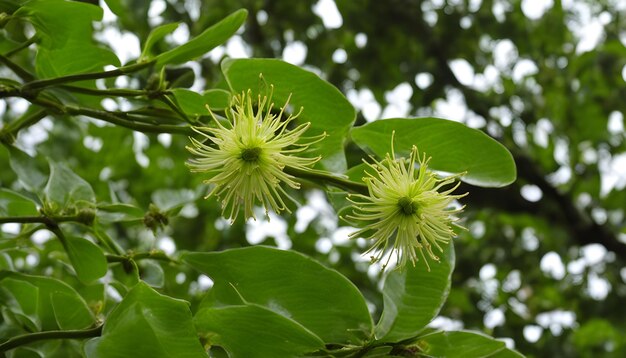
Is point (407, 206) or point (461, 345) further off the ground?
point (407, 206)

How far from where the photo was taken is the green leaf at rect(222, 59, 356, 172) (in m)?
0.64

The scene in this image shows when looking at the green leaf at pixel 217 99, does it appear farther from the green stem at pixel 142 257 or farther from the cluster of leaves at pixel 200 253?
the green stem at pixel 142 257

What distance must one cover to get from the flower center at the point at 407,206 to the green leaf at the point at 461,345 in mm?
101

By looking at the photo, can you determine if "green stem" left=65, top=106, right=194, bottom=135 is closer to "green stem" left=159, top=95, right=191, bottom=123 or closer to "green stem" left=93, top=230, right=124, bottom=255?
"green stem" left=159, top=95, right=191, bottom=123

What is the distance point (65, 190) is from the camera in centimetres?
77

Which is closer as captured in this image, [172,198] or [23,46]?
[23,46]

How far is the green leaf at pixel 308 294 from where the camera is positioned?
23.5 inches

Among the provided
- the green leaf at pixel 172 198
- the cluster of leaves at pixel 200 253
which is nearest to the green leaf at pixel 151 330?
the cluster of leaves at pixel 200 253

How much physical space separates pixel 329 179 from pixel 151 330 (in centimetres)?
19

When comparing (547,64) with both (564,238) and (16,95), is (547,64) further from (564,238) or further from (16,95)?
(16,95)

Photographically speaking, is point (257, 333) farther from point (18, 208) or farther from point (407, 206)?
point (18, 208)

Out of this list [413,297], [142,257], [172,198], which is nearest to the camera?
[413,297]

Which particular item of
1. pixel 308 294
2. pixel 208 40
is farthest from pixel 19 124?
pixel 308 294

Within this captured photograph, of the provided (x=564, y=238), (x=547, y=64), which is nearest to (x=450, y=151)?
(x=564, y=238)
